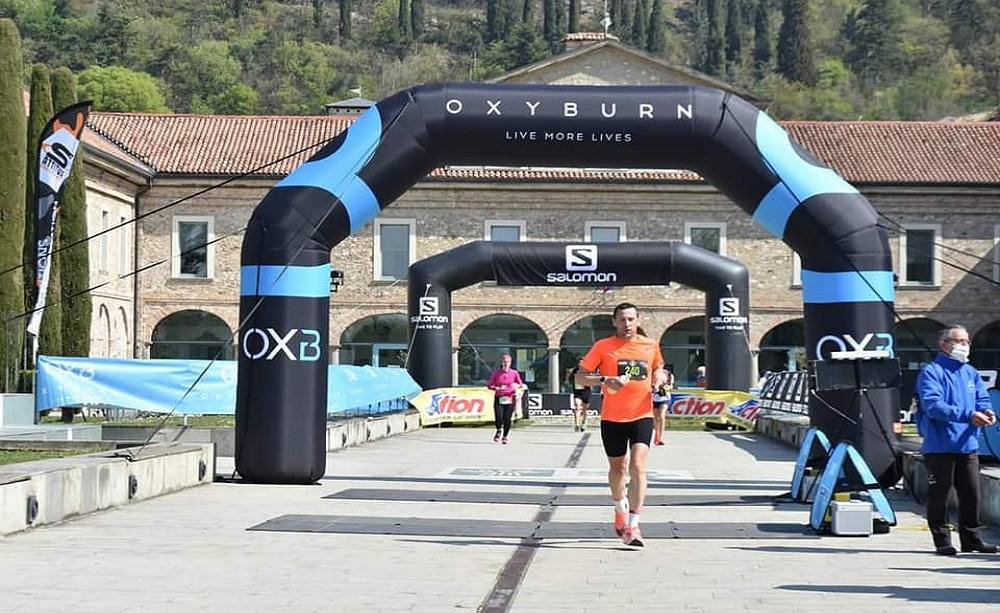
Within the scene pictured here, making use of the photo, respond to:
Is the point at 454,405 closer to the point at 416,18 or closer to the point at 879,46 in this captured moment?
the point at 879,46

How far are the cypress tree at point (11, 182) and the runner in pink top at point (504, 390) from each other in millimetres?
13098

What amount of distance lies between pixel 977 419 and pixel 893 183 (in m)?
42.8

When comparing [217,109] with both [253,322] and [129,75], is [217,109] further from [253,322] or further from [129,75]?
[253,322]

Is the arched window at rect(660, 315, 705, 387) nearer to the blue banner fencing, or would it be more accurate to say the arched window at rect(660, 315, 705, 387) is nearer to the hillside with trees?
the blue banner fencing

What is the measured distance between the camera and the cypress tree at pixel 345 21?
6521 inches

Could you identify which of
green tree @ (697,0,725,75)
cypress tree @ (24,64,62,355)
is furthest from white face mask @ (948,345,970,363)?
green tree @ (697,0,725,75)

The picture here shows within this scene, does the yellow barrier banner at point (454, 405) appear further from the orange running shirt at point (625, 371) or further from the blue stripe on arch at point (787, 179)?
the orange running shirt at point (625, 371)

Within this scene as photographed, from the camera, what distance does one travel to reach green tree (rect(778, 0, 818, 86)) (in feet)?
455

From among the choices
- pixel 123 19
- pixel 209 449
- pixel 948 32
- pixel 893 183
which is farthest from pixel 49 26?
pixel 209 449

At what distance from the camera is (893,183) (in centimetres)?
5191

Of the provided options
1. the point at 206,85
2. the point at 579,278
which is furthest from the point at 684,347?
the point at 206,85

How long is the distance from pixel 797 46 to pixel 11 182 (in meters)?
114

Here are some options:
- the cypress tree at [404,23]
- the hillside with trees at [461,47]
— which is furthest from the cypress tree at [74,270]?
the cypress tree at [404,23]

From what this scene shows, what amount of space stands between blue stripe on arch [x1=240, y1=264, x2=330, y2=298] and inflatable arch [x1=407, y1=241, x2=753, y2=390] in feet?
61.3
